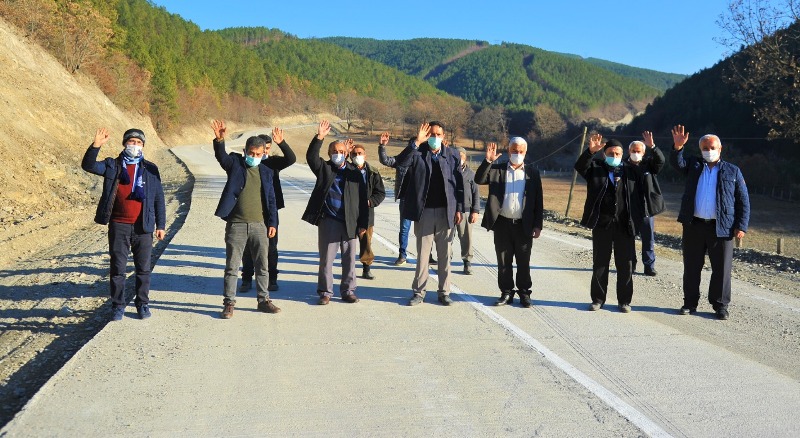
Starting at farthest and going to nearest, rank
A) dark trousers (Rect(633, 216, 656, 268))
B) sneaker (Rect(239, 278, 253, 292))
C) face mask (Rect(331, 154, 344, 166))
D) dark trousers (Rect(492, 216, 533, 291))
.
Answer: dark trousers (Rect(633, 216, 656, 268)) < sneaker (Rect(239, 278, 253, 292)) < face mask (Rect(331, 154, 344, 166)) < dark trousers (Rect(492, 216, 533, 291))

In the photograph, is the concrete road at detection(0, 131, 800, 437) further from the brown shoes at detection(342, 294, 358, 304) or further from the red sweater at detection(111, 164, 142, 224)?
the red sweater at detection(111, 164, 142, 224)

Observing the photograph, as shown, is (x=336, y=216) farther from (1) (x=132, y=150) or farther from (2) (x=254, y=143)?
(1) (x=132, y=150)

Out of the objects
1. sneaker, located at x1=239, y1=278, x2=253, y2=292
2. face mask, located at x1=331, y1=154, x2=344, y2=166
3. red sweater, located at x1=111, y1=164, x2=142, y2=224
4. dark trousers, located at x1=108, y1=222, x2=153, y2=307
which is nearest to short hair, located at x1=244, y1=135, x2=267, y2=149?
face mask, located at x1=331, y1=154, x2=344, y2=166

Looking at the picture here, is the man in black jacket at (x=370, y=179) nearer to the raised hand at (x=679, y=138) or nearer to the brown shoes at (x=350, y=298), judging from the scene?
the brown shoes at (x=350, y=298)

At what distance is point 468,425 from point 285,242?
863cm

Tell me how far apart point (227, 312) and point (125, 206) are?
154 centimetres

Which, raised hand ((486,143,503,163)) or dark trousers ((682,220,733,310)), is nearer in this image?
dark trousers ((682,220,733,310))

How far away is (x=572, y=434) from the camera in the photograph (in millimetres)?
4168

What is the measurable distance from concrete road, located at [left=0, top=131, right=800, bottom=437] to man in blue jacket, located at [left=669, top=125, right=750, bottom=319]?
37 centimetres

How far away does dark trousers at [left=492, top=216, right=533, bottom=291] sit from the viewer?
7629 mm

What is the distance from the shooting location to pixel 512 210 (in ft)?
24.9

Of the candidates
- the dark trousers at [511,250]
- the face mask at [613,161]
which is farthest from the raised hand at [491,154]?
the face mask at [613,161]

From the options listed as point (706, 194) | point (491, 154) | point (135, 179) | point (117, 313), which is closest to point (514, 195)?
point (491, 154)

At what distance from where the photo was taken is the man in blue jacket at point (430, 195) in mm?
7535
